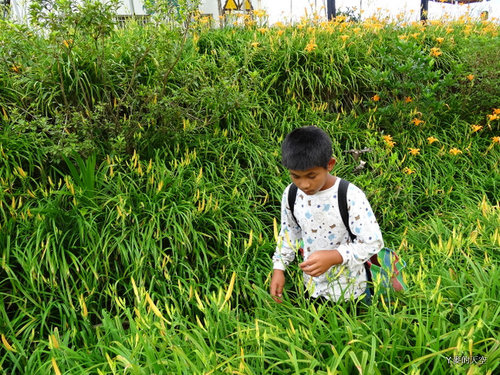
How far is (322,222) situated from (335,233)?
3.2 inches

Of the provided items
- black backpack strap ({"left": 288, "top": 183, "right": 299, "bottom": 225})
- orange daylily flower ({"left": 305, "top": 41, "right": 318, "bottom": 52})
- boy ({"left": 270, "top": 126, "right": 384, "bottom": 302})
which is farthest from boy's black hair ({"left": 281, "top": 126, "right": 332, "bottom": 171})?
orange daylily flower ({"left": 305, "top": 41, "right": 318, "bottom": 52})

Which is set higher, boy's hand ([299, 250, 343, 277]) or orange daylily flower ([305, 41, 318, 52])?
orange daylily flower ([305, 41, 318, 52])

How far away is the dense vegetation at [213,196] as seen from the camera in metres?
1.52

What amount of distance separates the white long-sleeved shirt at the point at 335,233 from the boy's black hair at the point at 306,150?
0.19 metres

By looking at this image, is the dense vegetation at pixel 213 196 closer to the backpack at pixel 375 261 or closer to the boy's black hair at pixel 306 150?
the backpack at pixel 375 261

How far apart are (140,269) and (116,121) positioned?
129 cm

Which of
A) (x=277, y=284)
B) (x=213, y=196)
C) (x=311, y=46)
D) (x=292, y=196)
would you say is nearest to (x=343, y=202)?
(x=292, y=196)

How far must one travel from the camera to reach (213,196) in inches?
116

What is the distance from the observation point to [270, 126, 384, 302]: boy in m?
1.59

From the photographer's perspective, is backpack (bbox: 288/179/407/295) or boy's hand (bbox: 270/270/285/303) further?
boy's hand (bbox: 270/270/285/303)

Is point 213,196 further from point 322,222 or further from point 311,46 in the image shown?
point 311,46

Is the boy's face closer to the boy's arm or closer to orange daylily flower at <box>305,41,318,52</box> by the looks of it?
the boy's arm

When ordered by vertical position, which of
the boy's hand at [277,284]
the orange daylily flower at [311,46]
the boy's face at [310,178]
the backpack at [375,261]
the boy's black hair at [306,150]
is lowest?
the boy's hand at [277,284]

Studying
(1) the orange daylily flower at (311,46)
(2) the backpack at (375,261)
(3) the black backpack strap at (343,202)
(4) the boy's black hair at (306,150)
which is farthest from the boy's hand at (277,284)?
(1) the orange daylily flower at (311,46)
